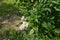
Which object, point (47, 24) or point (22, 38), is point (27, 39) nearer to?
point (22, 38)

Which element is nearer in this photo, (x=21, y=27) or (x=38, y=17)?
(x=38, y=17)

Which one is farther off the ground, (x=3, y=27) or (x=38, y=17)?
(x=38, y=17)

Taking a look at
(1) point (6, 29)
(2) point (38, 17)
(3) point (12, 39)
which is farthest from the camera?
(1) point (6, 29)

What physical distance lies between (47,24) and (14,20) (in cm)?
98

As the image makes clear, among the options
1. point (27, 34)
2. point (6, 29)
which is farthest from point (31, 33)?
point (6, 29)

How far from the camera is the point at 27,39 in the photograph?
146 inches

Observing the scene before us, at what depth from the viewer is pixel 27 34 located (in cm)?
380

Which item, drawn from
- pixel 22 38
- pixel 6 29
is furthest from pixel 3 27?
pixel 22 38

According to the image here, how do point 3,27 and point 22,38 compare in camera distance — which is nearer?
point 22,38

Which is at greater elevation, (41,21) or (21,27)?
(41,21)

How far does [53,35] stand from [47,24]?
0.28 m

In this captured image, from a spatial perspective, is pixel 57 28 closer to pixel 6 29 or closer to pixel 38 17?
pixel 38 17

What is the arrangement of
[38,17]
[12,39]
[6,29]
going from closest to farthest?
[38,17] → [12,39] → [6,29]

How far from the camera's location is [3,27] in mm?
4234
